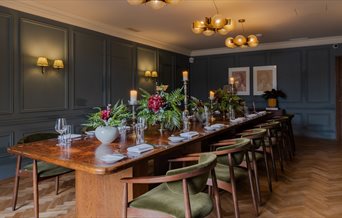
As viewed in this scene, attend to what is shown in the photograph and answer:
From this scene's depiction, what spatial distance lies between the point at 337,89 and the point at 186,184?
6772mm

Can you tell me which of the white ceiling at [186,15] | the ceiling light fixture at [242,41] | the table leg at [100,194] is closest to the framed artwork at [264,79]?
the white ceiling at [186,15]

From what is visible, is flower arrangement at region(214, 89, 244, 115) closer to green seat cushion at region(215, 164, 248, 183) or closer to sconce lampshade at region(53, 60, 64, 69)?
green seat cushion at region(215, 164, 248, 183)

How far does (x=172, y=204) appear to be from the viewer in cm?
174

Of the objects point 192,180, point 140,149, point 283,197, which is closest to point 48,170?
point 140,149

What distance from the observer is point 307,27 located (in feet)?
19.0

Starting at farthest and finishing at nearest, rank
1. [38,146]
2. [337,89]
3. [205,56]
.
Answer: [205,56], [337,89], [38,146]

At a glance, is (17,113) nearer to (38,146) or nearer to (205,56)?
(38,146)

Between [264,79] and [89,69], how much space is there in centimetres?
→ 482

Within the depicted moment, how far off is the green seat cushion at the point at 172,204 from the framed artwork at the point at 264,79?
21.0 feet

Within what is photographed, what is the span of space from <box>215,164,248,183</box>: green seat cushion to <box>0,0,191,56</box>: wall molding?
3616 mm

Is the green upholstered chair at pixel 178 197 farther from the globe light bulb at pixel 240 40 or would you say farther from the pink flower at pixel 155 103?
the globe light bulb at pixel 240 40

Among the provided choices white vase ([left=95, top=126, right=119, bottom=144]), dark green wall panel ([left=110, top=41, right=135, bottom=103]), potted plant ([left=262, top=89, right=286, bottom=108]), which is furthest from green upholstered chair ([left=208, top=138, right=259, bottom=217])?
potted plant ([left=262, top=89, right=286, bottom=108])

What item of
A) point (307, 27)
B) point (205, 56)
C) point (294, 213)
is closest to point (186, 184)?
point (294, 213)

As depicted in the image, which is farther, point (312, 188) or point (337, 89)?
point (337, 89)
